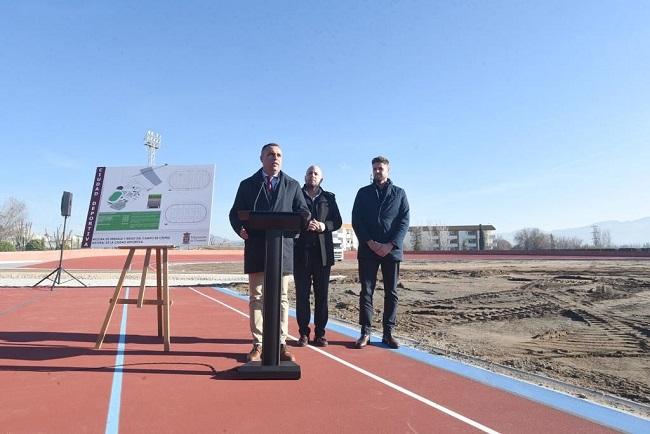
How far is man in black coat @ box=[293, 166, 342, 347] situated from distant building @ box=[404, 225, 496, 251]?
98.1 metres

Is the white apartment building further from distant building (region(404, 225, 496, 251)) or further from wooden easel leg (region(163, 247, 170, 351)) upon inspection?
wooden easel leg (region(163, 247, 170, 351))

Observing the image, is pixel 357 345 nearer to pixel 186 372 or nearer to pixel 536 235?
pixel 186 372

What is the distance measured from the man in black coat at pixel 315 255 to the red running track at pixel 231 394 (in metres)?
0.44

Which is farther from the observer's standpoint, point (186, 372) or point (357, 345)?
point (357, 345)

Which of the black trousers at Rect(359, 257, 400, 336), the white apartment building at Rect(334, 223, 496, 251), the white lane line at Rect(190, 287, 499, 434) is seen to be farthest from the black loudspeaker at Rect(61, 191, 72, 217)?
the white apartment building at Rect(334, 223, 496, 251)

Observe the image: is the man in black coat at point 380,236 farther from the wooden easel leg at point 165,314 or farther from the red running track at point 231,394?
the wooden easel leg at point 165,314

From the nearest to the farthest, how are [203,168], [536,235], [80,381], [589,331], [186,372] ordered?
[80,381] < [186,372] < [203,168] < [589,331] < [536,235]

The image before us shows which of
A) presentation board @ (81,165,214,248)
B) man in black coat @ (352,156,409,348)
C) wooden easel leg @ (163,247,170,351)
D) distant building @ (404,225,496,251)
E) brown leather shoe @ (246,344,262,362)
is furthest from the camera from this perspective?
distant building @ (404,225,496,251)

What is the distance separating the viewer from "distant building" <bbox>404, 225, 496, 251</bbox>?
105 meters

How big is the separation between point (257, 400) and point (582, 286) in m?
14.7

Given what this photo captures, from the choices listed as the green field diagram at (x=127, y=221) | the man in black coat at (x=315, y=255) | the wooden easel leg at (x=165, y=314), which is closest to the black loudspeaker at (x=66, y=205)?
the green field diagram at (x=127, y=221)

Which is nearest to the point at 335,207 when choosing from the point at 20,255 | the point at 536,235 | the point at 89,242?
the point at 89,242

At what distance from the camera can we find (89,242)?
4988mm

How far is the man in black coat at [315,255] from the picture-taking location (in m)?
5.01
